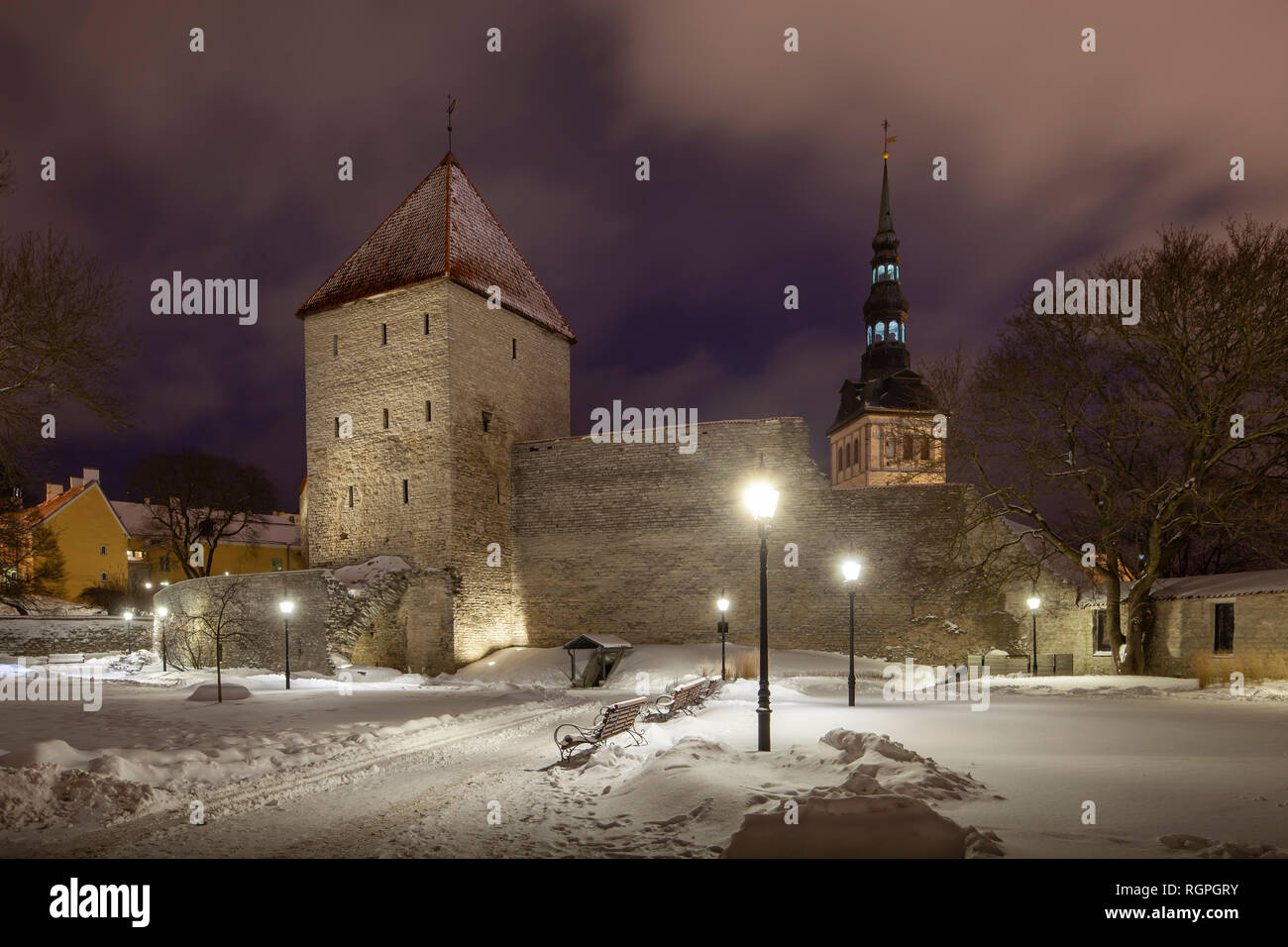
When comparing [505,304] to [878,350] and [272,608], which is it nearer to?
[272,608]

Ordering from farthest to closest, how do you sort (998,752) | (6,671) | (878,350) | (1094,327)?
(878,350)
(6,671)
(1094,327)
(998,752)

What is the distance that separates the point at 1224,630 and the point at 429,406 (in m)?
23.2

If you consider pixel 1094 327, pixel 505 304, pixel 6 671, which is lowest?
pixel 6 671

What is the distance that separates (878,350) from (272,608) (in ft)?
163

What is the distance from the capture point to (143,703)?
16.5 metres

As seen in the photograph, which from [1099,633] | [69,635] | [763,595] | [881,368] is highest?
[881,368]

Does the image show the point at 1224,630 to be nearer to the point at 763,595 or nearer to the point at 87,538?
the point at 763,595

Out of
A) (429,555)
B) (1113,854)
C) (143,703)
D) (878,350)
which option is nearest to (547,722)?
(143,703)

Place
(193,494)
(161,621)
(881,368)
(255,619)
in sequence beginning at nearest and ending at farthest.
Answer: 1. (255,619)
2. (161,621)
3. (193,494)
4. (881,368)

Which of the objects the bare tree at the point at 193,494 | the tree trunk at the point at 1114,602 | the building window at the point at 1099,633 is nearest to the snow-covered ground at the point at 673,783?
the tree trunk at the point at 1114,602

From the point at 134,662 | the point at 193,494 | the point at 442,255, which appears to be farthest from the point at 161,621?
the point at 442,255

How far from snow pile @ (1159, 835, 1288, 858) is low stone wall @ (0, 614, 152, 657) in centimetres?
4143

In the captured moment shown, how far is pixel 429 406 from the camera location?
25.5m

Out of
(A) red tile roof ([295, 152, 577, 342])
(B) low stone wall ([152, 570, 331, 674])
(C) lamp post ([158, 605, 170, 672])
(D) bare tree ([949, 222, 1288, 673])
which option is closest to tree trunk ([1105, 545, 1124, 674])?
(D) bare tree ([949, 222, 1288, 673])
